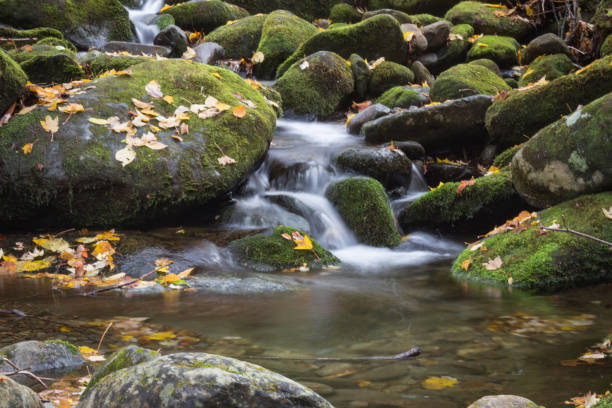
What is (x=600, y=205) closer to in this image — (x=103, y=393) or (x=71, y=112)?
(x=103, y=393)

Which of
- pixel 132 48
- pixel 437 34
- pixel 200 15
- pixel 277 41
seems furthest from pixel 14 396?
pixel 200 15

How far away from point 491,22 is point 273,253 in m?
12.7

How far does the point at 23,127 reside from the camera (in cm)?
516

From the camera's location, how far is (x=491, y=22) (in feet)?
49.6

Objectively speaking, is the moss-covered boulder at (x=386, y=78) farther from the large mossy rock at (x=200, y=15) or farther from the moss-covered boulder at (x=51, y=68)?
the large mossy rock at (x=200, y=15)

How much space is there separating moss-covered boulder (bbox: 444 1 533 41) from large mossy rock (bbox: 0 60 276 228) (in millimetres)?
11424

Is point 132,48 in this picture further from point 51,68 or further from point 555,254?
point 555,254

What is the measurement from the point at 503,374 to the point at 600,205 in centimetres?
295

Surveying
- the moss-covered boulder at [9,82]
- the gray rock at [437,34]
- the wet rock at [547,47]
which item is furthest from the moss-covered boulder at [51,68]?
the wet rock at [547,47]

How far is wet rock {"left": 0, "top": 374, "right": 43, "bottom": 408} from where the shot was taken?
5.63ft

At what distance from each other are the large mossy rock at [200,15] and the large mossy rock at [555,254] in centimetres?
1307

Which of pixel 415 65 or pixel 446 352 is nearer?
pixel 446 352

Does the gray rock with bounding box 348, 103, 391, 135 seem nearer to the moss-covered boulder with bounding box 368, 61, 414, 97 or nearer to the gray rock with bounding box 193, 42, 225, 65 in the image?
the moss-covered boulder with bounding box 368, 61, 414, 97

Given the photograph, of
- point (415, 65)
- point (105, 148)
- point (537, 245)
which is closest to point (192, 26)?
point (415, 65)
